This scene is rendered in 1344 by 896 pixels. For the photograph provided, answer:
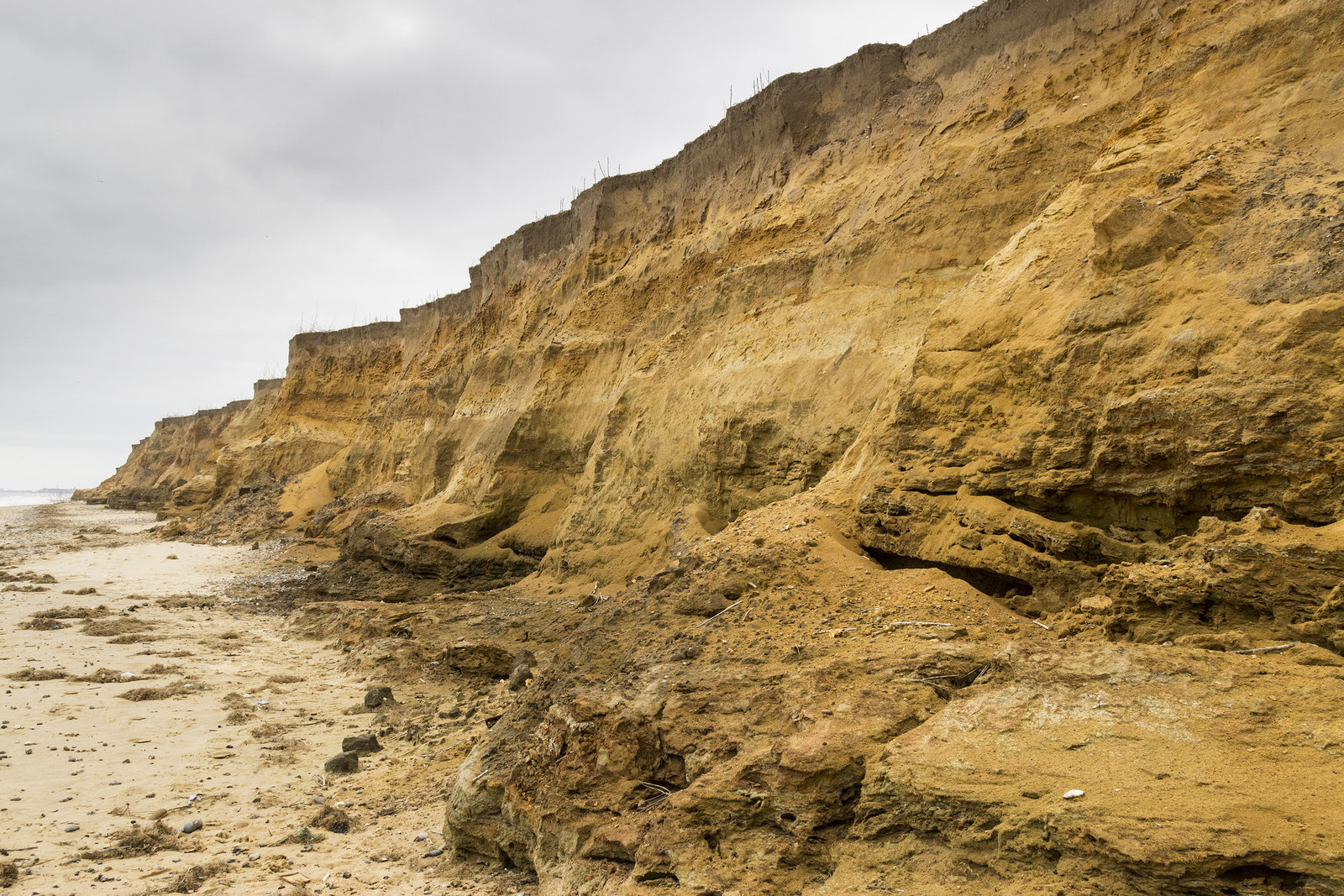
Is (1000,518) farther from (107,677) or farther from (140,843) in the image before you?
(107,677)

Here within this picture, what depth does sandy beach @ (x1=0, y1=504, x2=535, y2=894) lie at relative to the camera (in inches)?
172

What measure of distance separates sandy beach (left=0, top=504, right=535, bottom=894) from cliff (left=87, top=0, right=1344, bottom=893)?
870mm

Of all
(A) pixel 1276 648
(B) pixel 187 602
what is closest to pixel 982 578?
(A) pixel 1276 648

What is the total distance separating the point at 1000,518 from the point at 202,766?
6.51m

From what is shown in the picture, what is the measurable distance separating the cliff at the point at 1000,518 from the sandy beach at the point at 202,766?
2.85 ft

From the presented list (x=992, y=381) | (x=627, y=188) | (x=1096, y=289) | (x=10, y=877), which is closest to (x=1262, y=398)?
(x=1096, y=289)

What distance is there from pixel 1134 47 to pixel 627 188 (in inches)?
419

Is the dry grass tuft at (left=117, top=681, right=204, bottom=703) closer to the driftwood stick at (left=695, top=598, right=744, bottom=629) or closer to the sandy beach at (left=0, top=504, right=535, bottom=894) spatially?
the sandy beach at (left=0, top=504, right=535, bottom=894)

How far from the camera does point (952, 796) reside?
109 inches

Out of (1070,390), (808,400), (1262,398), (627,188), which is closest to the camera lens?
(1262,398)

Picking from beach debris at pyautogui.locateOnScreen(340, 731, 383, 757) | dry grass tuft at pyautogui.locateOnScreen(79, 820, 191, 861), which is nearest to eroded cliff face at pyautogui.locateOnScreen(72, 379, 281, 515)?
beach debris at pyautogui.locateOnScreen(340, 731, 383, 757)

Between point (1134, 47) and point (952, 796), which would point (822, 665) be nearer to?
point (952, 796)

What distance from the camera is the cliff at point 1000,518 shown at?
2.80 metres

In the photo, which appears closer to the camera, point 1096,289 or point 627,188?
point 1096,289
